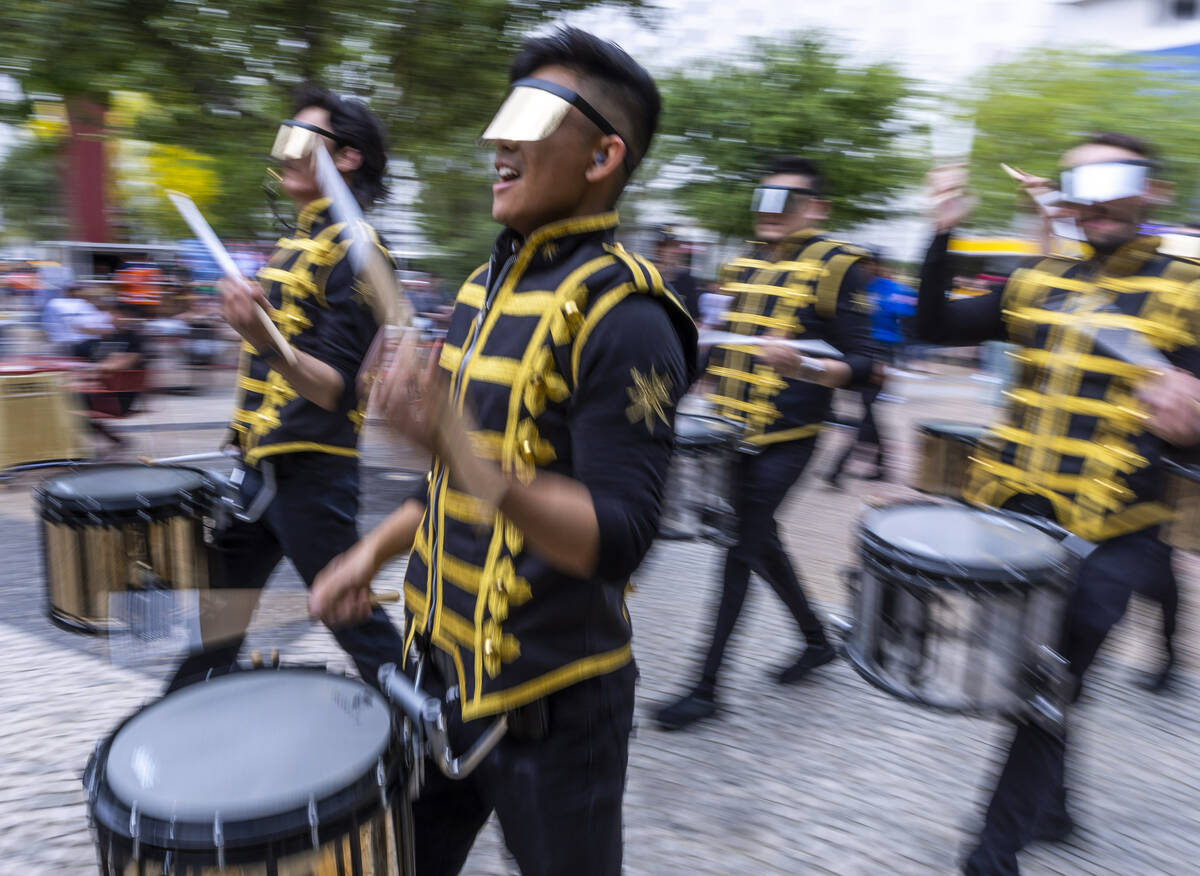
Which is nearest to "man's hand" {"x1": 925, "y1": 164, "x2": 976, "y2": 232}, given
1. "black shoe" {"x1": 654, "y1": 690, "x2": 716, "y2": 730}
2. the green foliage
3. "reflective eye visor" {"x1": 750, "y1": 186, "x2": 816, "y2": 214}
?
"reflective eye visor" {"x1": 750, "y1": 186, "x2": 816, "y2": 214}

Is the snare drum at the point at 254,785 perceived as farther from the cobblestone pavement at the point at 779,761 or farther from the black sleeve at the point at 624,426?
the cobblestone pavement at the point at 779,761

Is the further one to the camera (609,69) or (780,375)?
(780,375)

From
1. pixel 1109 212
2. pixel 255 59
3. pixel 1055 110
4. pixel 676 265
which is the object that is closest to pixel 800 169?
pixel 1109 212

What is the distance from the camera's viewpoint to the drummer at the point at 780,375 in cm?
412

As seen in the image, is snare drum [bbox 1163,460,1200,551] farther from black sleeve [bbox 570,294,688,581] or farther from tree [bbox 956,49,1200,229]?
tree [bbox 956,49,1200,229]

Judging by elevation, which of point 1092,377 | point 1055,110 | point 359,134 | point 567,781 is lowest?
point 567,781

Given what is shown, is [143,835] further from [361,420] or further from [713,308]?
[713,308]

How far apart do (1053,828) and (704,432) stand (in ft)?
6.56

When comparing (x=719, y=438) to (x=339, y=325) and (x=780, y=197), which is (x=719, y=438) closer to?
(x=780, y=197)

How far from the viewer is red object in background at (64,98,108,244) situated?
7020 mm

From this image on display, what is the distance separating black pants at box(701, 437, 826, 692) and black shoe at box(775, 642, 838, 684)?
49cm

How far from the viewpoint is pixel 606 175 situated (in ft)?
5.61

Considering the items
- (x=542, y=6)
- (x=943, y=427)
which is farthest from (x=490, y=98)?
(x=943, y=427)

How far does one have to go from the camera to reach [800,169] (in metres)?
4.33
